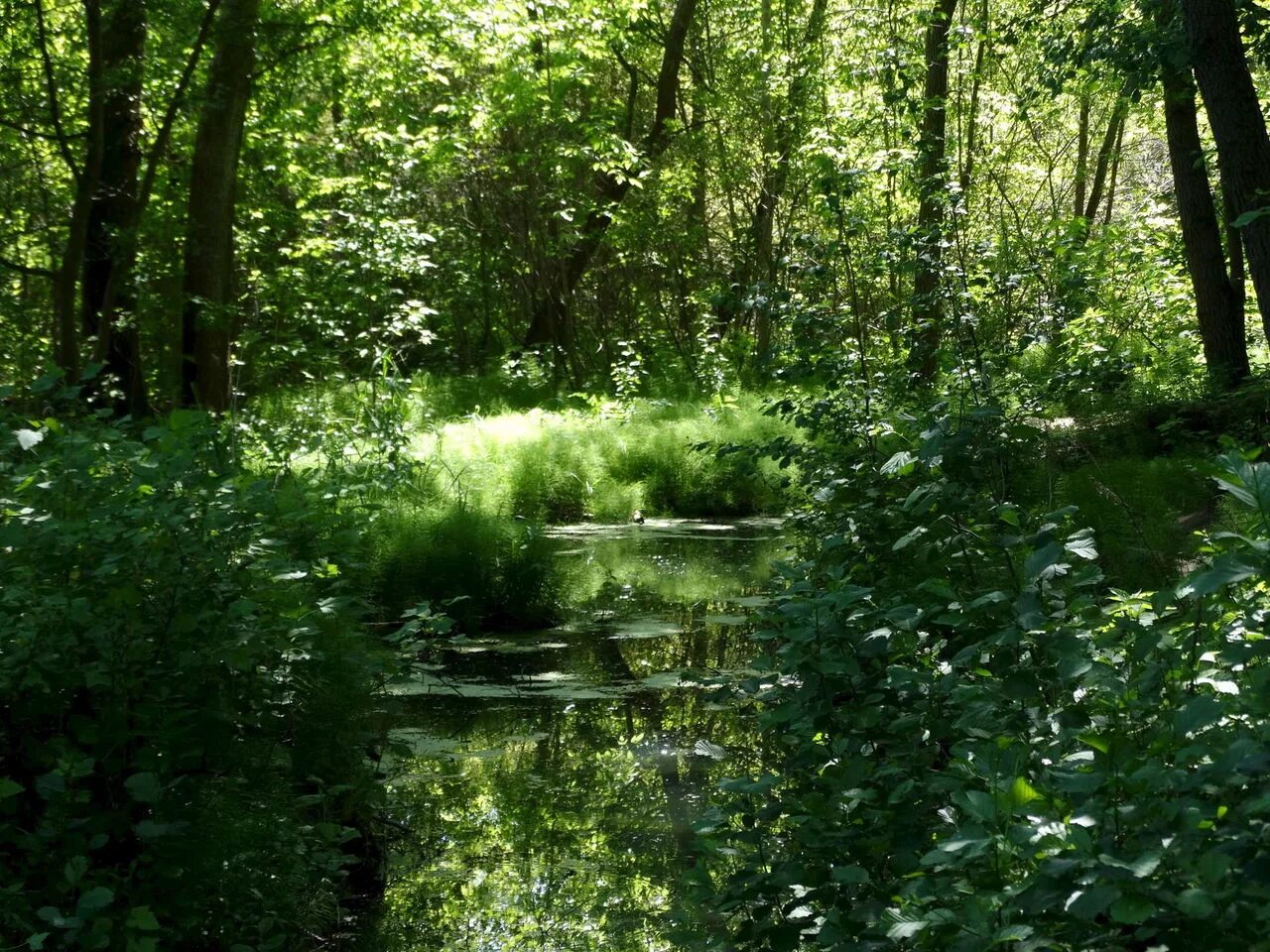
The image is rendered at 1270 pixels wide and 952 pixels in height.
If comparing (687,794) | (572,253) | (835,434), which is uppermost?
(572,253)

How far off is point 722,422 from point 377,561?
22.4 feet

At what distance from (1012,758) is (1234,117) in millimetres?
6341

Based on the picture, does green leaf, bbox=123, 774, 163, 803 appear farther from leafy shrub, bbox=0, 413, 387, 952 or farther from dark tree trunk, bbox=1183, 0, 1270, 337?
dark tree trunk, bbox=1183, 0, 1270, 337

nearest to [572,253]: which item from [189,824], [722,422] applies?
[722,422]

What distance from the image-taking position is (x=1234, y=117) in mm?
7488

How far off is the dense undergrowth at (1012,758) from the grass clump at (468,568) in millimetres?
4078

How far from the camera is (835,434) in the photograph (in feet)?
20.6

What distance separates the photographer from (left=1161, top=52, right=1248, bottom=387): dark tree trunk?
34.7 ft

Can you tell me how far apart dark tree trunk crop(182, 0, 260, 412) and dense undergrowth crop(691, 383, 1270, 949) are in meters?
7.33

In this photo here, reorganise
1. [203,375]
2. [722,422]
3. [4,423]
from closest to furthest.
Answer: [4,423]
[203,375]
[722,422]

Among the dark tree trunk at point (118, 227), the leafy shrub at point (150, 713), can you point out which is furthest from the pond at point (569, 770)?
the dark tree trunk at point (118, 227)

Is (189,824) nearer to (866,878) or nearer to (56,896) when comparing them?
(56,896)

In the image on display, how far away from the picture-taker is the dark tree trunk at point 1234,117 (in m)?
7.19

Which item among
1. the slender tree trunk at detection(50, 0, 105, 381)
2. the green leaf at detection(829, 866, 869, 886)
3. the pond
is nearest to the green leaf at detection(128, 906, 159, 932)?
the pond
